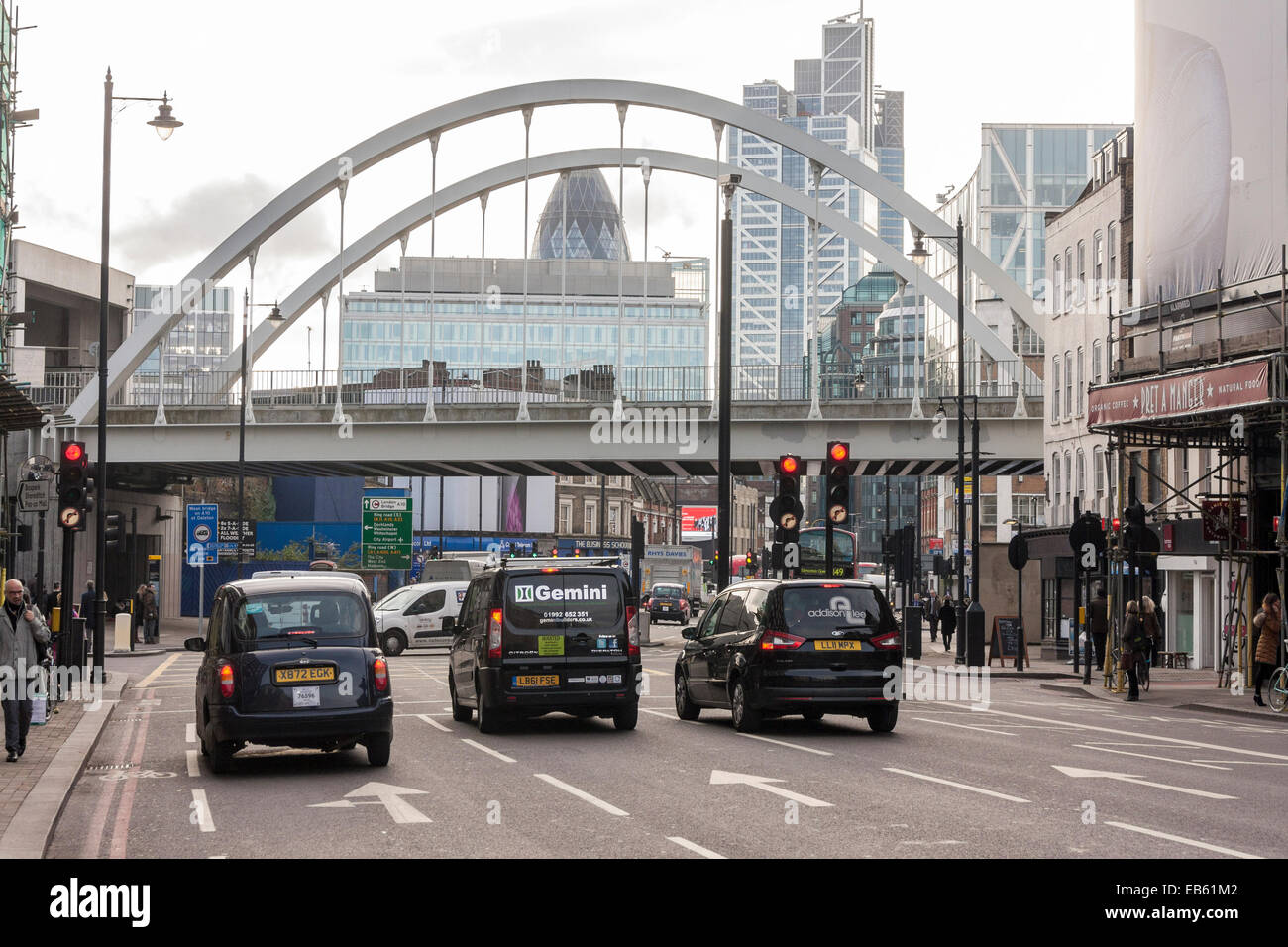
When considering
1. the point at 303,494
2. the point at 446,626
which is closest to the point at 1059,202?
the point at 303,494

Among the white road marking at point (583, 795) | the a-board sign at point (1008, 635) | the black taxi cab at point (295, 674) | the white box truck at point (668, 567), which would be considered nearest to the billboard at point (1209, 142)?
the a-board sign at point (1008, 635)

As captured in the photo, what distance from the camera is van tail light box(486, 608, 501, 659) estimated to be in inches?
771

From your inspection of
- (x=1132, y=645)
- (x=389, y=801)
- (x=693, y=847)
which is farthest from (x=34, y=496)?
(x=693, y=847)

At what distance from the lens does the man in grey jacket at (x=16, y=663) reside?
16.4m

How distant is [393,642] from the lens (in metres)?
46.7

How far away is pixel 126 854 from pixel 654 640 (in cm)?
4680

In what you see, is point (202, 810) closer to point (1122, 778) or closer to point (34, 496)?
point (1122, 778)

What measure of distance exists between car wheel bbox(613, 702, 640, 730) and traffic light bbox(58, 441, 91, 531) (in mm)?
10711

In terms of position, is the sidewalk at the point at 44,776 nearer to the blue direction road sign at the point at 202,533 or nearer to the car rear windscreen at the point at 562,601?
the car rear windscreen at the point at 562,601

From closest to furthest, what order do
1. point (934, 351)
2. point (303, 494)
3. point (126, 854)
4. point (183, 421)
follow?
point (126, 854)
point (183, 421)
point (303, 494)
point (934, 351)

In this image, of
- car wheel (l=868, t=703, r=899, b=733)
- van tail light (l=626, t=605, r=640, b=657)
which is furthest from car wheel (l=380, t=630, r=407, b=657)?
car wheel (l=868, t=703, r=899, b=733)

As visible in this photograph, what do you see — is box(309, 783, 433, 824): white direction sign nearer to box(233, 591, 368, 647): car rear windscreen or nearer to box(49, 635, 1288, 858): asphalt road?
box(49, 635, 1288, 858): asphalt road
